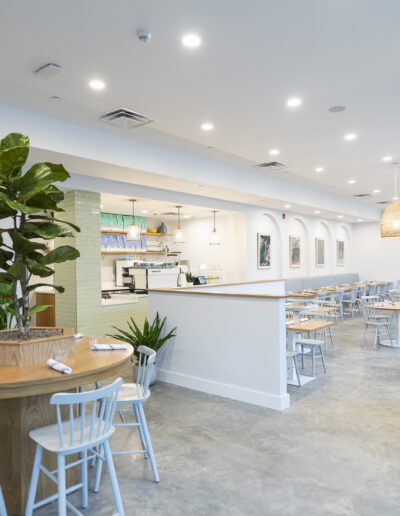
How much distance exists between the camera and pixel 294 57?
129 inches

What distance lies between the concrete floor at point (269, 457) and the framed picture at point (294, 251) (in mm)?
6804

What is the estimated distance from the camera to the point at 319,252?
41.8 ft

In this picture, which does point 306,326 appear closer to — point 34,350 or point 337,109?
point 337,109

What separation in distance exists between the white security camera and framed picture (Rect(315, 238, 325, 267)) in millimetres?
10455

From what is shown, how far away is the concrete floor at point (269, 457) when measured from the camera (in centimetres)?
248

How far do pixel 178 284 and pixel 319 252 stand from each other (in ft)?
20.7

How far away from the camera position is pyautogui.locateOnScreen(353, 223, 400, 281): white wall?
13.6 meters

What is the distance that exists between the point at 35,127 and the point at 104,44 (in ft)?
6.08

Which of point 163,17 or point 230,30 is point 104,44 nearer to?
point 163,17

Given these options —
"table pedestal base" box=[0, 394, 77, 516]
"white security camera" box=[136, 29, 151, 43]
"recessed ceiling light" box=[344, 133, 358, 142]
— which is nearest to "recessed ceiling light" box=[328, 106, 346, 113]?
A: "recessed ceiling light" box=[344, 133, 358, 142]

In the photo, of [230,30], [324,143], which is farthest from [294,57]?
[324,143]

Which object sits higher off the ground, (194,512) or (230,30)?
(230,30)

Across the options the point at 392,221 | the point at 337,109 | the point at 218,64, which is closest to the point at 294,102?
the point at 337,109

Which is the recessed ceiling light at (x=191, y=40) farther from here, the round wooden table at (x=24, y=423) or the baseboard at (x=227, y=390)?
the baseboard at (x=227, y=390)
